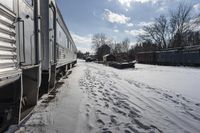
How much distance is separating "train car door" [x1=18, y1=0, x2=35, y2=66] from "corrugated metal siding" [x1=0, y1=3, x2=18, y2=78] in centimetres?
50

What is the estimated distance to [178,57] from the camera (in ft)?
124

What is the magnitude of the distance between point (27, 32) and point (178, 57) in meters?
36.0

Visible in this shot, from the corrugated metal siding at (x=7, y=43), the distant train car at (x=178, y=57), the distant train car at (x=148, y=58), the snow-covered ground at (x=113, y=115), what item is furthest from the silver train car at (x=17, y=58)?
the distant train car at (x=148, y=58)

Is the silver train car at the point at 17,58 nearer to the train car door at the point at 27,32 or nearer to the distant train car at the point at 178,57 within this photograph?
the train car door at the point at 27,32

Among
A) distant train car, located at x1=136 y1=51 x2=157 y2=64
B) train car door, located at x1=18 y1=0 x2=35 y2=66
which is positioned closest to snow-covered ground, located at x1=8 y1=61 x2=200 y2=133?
train car door, located at x1=18 y1=0 x2=35 y2=66

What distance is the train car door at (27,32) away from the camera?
4219mm

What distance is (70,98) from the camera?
7.68 meters

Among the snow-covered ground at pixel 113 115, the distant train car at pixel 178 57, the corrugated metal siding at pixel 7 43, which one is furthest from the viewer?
the distant train car at pixel 178 57

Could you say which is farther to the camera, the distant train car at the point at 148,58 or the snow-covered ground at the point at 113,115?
the distant train car at the point at 148,58

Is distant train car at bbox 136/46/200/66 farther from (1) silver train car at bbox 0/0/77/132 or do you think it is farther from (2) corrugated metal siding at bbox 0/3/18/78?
(2) corrugated metal siding at bbox 0/3/18/78

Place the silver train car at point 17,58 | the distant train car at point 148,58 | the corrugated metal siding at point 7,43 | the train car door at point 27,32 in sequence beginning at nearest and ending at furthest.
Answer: the corrugated metal siding at point 7,43
the silver train car at point 17,58
the train car door at point 27,32
the distant train car at point 148,58

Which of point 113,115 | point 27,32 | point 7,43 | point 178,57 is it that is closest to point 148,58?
point 178,57

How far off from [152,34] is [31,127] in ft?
235

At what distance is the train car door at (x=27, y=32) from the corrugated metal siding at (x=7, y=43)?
0.50 m
